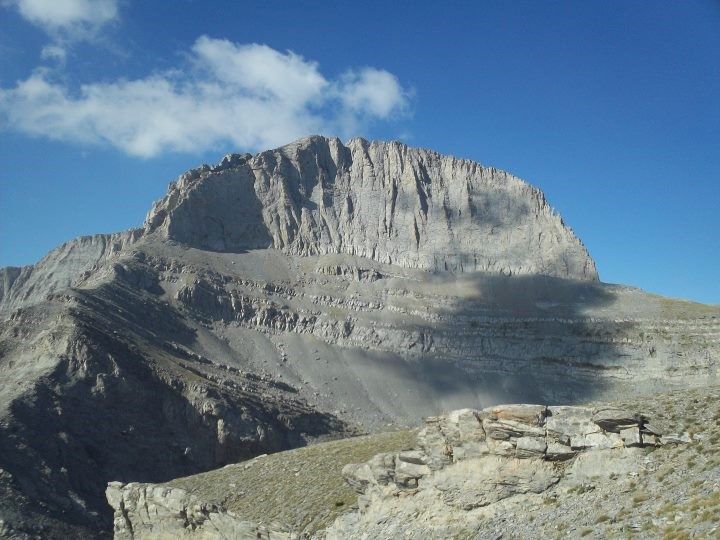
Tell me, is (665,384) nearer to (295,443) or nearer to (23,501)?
(295,443)

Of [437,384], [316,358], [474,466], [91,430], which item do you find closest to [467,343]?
[437,384]

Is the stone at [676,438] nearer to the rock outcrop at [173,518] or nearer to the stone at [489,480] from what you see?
the stone at [489,480]

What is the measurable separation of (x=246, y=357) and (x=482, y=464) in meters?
132

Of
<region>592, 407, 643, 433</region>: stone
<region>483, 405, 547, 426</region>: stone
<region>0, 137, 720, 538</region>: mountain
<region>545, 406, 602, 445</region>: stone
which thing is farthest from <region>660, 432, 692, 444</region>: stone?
<region>0, 137, 720, 538</region>: mountain


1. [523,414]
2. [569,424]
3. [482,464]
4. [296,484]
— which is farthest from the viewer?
[296,484]

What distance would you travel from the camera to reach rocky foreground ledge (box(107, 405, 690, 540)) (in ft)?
81.1

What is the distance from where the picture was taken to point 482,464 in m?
27.1

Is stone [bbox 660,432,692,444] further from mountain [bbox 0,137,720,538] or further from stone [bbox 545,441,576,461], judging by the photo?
mountain [bbox 0,137,720,538]

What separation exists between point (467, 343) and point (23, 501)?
390 feet

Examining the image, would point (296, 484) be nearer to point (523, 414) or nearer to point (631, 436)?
point (523, 414)

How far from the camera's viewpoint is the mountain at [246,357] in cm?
9725

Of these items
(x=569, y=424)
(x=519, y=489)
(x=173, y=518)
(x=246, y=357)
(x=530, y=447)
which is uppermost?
(x=246, y=357)

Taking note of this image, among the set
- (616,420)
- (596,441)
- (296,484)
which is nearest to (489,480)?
(596,441)

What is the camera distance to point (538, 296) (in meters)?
195
